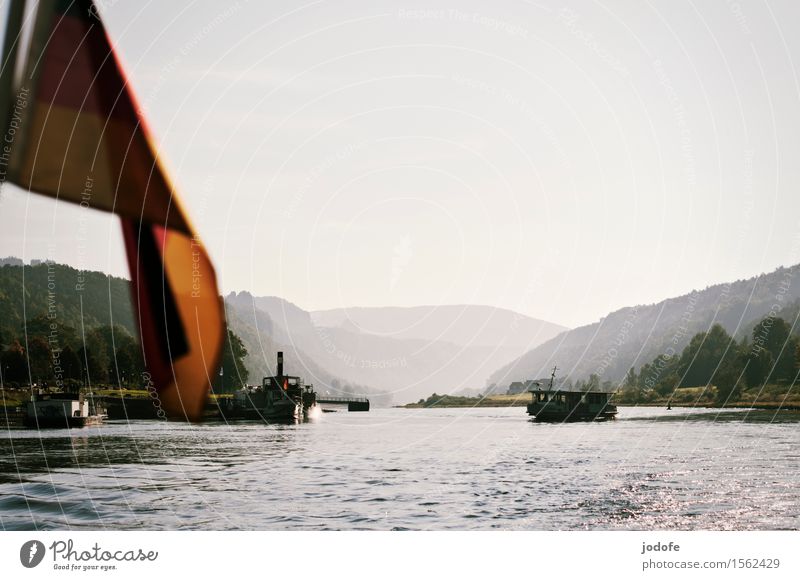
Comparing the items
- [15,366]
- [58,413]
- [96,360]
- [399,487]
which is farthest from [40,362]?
[399,487]

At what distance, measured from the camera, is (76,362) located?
380ft

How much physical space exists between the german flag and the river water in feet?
40.4

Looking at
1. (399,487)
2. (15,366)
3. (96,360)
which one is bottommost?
(399,487)

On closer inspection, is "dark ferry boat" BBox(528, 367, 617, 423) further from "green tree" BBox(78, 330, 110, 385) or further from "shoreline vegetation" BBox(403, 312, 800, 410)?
"green tree" BBox(78, 330, 110, 385)

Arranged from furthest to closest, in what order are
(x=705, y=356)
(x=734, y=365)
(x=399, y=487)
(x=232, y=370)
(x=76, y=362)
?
1. (x=705, y=356)
2. (x=734, y=365)
3. (x=232, y=370)
4. (x=76, y=362)
5. (x=399, y=487)

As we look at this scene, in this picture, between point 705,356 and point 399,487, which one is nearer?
point 399,487

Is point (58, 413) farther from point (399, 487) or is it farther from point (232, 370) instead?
point (399, 487)

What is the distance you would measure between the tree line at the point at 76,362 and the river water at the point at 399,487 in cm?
6189

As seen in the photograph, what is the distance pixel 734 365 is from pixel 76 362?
115421 millimetres

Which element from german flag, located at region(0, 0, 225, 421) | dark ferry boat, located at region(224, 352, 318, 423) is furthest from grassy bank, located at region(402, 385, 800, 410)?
german flag, located at region(0, 0, 225, 421)

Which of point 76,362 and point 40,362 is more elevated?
point 40,362

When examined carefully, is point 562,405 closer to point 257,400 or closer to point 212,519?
point 257,400

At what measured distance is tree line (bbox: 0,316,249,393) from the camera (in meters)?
115

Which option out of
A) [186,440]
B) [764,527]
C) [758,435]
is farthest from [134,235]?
[758,435]
